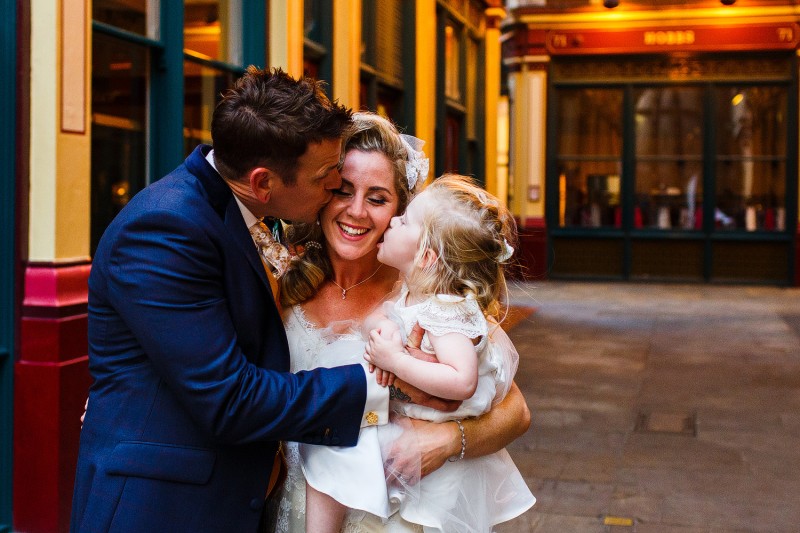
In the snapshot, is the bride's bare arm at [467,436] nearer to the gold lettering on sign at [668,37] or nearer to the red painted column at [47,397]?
the red painted column at [47,397]

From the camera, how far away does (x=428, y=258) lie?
8.78 ft

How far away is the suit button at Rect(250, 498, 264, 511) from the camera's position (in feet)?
7.97

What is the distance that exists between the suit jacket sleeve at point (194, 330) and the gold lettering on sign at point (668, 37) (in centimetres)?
1852

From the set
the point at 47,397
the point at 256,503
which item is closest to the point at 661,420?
the point at 47,397

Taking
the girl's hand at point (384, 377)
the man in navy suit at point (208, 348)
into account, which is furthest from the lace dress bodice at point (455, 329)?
the man in navy suit at point (208, 348)

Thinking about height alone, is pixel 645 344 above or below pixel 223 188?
below

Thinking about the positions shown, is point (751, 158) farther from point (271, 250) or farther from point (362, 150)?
point (271, 250)

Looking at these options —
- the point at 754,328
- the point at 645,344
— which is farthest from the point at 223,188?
the point at 754,328

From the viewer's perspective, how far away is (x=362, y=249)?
9.31ft

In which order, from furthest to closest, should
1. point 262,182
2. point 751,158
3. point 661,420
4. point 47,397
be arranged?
point 751,158 → point 661,420 → point 47,397 → point 262,182

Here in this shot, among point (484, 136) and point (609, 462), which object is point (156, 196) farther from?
point (484, 136)

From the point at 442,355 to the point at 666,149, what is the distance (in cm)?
1834

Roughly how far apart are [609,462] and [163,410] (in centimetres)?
514

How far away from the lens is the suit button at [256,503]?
243 cm
